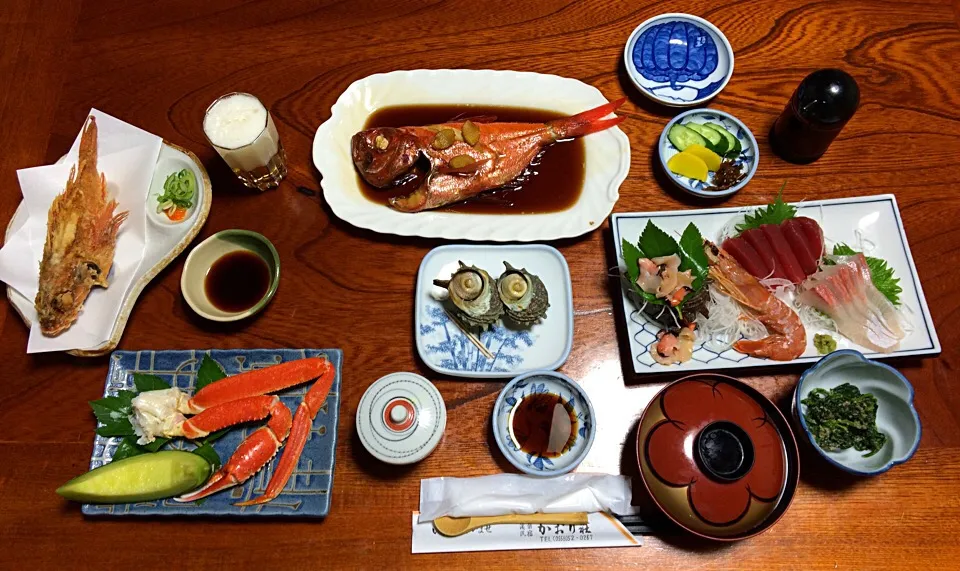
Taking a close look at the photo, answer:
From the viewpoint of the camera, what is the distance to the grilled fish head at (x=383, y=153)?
2.31m

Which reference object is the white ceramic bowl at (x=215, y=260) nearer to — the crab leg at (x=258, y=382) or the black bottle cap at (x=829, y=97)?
the crab leg at (x=258, y=382)

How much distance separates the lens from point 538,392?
1.99 metres

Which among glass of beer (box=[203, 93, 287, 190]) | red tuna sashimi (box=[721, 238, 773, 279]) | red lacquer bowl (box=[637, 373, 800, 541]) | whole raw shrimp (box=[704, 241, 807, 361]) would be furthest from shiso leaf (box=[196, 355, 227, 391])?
red tuna sashimi (box=[721, 238, 773, 279])

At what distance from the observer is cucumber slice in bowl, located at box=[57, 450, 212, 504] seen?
1.81m

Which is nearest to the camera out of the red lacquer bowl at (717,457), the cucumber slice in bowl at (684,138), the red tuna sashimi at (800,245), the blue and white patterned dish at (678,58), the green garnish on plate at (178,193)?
the red lacquer bowl at (717,457)

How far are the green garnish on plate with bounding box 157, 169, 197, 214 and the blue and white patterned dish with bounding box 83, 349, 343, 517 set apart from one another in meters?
0.58

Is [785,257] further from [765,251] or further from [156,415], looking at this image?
[156,415]

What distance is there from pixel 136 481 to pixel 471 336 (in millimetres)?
1199

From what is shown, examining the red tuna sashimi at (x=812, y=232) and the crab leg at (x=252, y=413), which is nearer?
the crab leg at (x=252, y=413)

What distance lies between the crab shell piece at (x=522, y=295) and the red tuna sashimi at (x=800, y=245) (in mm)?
925

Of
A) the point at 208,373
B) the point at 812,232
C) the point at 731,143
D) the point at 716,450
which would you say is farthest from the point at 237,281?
the point at 812,232

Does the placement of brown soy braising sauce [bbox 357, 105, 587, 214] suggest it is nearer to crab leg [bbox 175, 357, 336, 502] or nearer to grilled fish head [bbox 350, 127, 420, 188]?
grilled fish head [bbox 350, 127, 420, 188]

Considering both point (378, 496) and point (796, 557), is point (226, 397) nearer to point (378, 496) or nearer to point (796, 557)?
point (378, 496)

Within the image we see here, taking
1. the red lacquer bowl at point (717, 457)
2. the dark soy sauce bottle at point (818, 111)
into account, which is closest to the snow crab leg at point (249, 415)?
the red lacquer bowl at point (717, 457)
